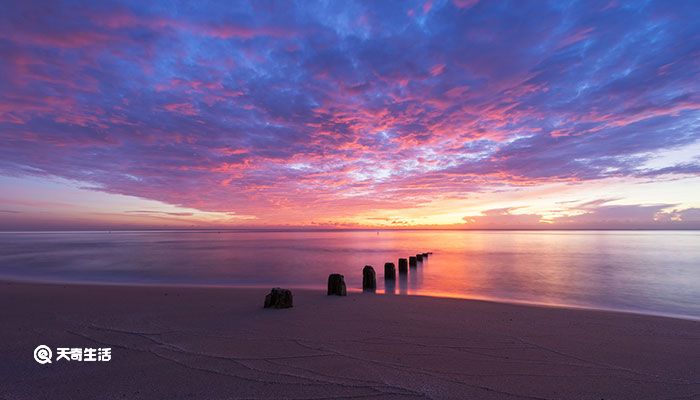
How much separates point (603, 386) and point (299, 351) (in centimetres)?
416

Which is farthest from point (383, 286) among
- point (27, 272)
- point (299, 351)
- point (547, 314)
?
point (27, 272)

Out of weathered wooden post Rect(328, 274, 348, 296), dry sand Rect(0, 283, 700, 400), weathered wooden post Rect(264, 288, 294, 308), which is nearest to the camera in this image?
dry sand Rect(0, 283, 700, 400)

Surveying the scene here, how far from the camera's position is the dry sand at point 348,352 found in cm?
421

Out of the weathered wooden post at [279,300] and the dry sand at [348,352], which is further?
the weathered wooden post at [279,300]

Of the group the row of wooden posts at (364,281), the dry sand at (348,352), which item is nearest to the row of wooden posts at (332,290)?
the row of wooden posts at (364,281)

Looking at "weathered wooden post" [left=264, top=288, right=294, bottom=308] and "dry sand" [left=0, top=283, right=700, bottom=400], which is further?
"weathered wooden post" [left=264, top=288, right=294, bottom=308]

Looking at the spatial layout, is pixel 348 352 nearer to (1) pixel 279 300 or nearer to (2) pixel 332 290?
(1) pixel 279 300

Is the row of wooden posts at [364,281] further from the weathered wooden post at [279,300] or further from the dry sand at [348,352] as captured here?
the weathered wooden post at [279,300]

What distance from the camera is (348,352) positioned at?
5.37m

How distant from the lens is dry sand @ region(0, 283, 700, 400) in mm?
4211

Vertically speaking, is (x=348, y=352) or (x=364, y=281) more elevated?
A: (x=348, y=352)

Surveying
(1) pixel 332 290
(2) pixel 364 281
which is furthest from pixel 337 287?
(2) pixel 364 281

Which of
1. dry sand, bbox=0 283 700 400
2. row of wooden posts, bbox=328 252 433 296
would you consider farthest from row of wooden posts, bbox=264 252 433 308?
dry sand, bbox=0 283 700 400

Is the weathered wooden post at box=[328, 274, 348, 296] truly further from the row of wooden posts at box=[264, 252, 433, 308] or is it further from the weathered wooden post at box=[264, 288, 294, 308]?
the weathered wooden post at box=[264, 288, 294, 308]
